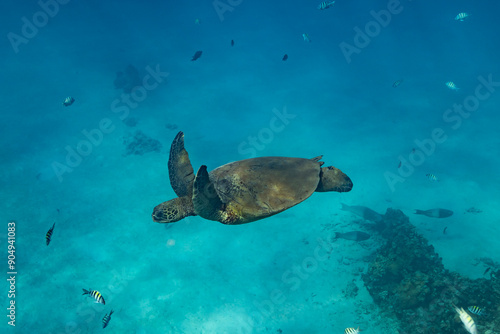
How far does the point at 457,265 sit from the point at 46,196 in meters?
24.7

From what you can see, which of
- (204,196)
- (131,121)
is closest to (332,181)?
(204,196)

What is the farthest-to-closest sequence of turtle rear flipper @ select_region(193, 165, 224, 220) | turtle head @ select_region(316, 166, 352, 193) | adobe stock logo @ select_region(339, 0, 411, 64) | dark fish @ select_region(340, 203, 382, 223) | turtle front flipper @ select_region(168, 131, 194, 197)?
1. adobe stock logo @ select_region(339, 0, 411, 64)
2. dark fish @ select_region(340, 203, 382, 223)
3. turtle head @ select_region(316, 166, 352, 193)
4. turtle front flipper @ select_region(168, 131, 194, 197)
5. turtle rear flipper @ select_region(193, 165, 224, 220)

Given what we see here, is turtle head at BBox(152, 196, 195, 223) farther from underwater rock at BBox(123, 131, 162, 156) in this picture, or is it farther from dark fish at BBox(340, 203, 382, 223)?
underwater rock at BBox(123, 131, 162, 156)

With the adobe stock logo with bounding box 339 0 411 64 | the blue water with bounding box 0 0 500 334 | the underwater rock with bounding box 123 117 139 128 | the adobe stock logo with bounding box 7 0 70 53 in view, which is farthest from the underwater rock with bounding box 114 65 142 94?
the adobe stock logo with bounding box 339 0 411 64

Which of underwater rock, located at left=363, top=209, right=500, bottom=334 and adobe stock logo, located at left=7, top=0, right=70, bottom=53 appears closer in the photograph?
underwater rock, located at left=363, top=209, right=500, bottom=334

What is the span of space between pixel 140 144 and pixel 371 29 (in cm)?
7378

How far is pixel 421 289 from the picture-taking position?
9219 mm

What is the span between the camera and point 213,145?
988 inches

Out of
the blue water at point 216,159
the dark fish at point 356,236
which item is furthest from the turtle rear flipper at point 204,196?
the dark fish at point 356,236

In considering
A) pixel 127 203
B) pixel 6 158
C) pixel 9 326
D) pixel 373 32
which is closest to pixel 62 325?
pixel 9 326

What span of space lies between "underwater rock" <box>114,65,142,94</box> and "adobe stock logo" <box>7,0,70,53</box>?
76.1 feet

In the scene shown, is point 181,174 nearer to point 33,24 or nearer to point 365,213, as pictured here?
point 365,213

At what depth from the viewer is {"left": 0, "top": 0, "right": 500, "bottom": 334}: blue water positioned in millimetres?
12117

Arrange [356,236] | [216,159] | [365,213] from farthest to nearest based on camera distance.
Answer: [216,159], [365,213], [356,236]
